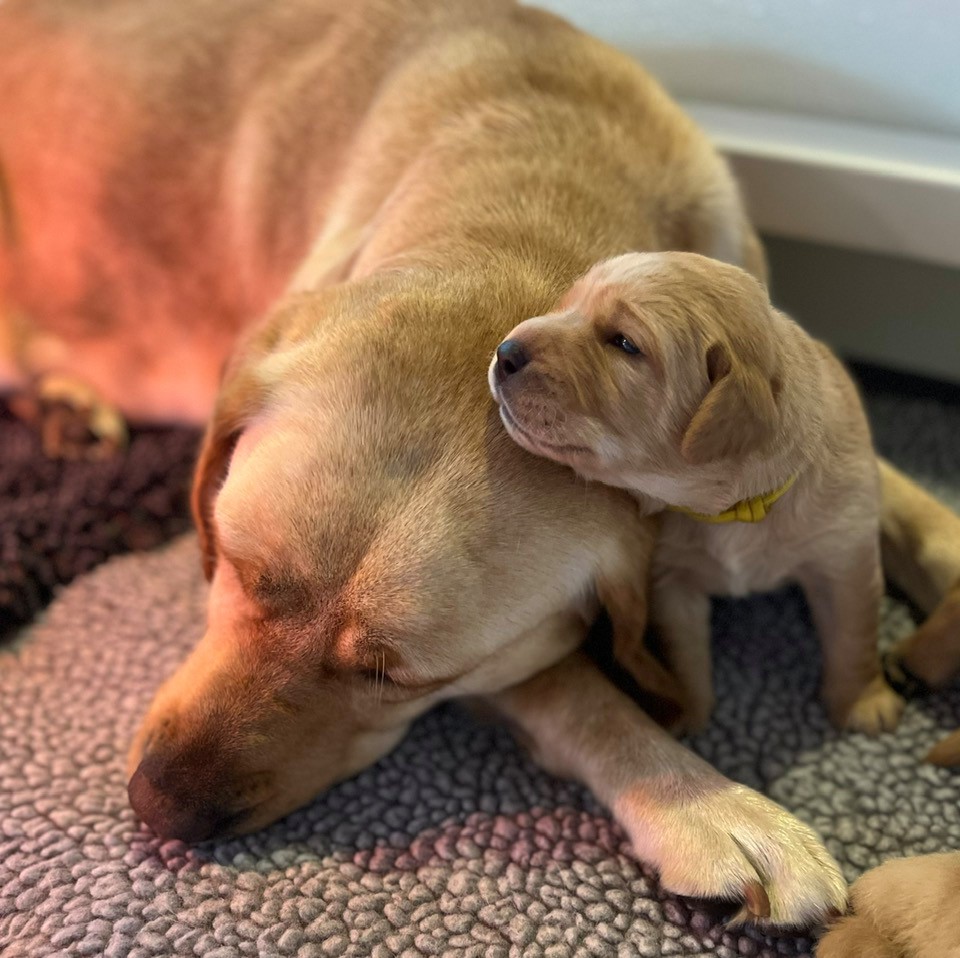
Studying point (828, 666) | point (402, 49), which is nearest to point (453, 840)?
point (828, 666)

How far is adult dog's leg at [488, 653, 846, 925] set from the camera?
1121mm

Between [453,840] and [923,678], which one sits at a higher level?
[923,678]

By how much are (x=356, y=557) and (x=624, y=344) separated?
38cm

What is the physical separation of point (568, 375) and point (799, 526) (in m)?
0.41

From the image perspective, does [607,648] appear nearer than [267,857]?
No

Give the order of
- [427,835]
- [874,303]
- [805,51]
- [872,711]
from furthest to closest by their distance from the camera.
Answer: [874,303] < [805,51] < [872,711] < [427,835]

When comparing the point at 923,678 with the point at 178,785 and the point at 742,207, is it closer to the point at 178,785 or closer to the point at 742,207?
the point at 742,207

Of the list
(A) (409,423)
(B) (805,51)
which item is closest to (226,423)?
(A) (409,423)

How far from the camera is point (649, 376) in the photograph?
108 cm

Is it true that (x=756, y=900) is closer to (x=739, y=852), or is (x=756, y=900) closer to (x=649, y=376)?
(x=739, y=852)

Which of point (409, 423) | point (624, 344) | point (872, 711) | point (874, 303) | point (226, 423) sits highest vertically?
point (624, 344)

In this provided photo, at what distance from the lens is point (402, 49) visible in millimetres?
1798

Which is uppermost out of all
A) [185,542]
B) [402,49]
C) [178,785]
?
[402,49]

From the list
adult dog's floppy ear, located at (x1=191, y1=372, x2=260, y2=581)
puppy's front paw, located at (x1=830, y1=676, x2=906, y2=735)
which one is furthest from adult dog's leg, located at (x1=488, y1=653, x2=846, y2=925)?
adult dog's floppy ear, located at (x1=191, y1=372, x2=260, y2=581)
